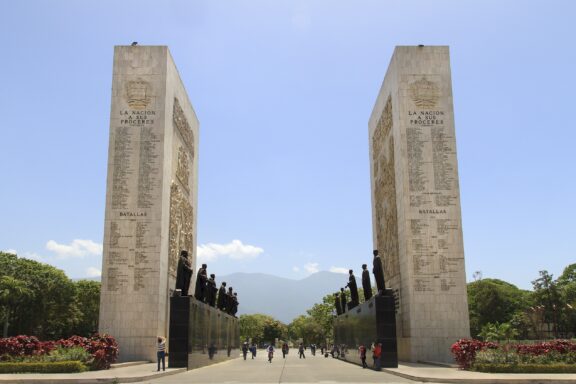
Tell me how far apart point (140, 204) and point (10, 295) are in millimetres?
19825

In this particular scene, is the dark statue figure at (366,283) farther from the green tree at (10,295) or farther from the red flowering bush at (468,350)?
the green tree at (10,295)

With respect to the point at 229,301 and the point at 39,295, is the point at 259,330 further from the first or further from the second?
the point at 229,301

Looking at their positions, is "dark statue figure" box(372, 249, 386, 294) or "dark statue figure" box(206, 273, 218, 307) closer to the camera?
"dark statue figure" box(372, 249, 386, 294)

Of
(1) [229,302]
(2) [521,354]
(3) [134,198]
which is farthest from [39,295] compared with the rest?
(2) [521,354]

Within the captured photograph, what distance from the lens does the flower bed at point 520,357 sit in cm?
1605

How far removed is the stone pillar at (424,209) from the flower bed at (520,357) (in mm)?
6012

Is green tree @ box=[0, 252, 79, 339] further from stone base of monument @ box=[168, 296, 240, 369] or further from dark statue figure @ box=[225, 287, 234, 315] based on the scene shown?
stone base of monument @ box=[168, 296, 240, 369]

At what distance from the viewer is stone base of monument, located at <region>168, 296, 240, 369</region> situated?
65.5 feet

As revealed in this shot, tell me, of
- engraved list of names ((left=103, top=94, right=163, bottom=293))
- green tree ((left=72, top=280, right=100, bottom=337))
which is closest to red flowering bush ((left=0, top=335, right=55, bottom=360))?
engraved list of names ((left=103, top=94, right=163, bottom=293))

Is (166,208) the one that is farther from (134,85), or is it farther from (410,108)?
(410,108)

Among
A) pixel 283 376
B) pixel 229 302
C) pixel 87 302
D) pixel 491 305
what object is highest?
pixel 87 302

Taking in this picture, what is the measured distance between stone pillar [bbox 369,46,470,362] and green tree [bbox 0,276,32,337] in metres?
27.3

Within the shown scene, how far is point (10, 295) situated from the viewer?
39812mm

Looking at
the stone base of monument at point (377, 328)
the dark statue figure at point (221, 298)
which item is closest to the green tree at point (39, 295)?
the dark statue figure at point (221, 298)
